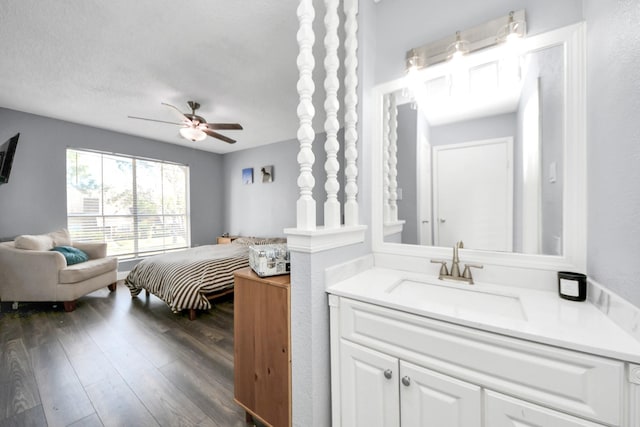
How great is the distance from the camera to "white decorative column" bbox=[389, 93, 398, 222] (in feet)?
5.17

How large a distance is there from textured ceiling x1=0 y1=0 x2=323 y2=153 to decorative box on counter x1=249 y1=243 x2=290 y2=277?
5.41 feet

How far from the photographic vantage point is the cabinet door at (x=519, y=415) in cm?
71

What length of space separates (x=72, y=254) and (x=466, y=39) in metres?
4.73

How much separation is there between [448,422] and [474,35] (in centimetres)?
177

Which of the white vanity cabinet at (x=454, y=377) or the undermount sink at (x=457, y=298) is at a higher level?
the undermount sink at (x=457, y=298)

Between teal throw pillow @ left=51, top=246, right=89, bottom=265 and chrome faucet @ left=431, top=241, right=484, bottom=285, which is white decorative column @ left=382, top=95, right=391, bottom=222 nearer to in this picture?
chrome faucet @ left=431, top=241, right=484, bottom=285

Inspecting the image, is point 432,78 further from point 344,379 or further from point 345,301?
point 344,379

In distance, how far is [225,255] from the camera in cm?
364

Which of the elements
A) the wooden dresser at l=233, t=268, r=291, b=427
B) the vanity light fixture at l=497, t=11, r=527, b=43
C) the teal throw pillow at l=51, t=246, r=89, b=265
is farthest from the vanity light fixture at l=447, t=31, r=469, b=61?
Result: the teal throw pillow at l=51, t=246, r=89, b=265

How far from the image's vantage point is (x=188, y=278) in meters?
2.82

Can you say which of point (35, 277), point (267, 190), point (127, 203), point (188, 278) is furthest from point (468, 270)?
point (127, 203)

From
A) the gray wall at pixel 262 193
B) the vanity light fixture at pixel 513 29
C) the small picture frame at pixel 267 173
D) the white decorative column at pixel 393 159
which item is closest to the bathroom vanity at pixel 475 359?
the white decorative column at pixel 393 159

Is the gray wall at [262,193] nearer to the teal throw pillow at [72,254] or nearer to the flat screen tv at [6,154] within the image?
the teal throw pillow at [72,254]

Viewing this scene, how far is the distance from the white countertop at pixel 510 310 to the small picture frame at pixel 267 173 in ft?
13.7
